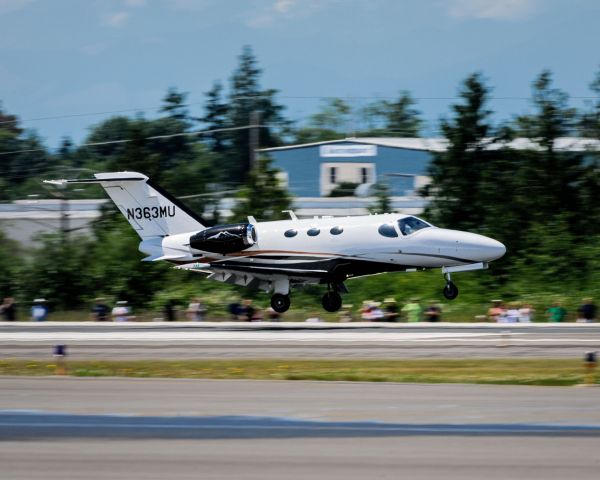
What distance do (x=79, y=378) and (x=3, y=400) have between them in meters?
3.57

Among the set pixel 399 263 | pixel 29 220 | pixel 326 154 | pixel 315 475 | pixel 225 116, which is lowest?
pixel 315 475

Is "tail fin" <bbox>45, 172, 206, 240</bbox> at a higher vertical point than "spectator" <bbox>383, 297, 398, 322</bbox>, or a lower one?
higher

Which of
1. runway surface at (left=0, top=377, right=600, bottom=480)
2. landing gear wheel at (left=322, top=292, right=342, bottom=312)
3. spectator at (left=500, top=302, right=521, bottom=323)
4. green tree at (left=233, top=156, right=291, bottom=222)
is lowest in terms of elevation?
runway surface at (left=0, top=377, right=600, bottom=480)

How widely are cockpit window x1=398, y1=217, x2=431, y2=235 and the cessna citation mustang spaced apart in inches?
1.3

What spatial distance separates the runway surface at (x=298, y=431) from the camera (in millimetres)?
11047

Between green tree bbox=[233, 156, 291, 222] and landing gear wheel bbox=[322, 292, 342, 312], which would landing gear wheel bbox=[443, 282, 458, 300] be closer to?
landing gear wheel bbox=[322, 292, 342, 312]

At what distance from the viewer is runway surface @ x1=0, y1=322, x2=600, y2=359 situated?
24891 mm

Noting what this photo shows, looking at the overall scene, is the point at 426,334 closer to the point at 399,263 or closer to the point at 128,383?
Result: the point at 399,263

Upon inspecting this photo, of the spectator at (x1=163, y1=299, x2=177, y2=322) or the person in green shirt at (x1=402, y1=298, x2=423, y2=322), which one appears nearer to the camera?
the person in green shirt at (x1=402, y1=298, x2=423, y2=322)

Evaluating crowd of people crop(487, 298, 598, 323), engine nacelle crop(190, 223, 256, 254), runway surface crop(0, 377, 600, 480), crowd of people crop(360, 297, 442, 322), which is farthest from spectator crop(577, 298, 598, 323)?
runway surface crop(0, 377, 600, 480)

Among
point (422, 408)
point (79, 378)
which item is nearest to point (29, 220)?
point (79, 378)

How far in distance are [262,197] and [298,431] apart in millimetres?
38886

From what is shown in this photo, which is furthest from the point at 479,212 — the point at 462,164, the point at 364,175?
the point at 364,175

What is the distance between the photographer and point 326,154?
284 feet
